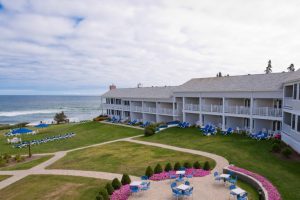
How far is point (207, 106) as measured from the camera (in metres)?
35.2

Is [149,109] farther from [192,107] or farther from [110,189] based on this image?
[110,189]

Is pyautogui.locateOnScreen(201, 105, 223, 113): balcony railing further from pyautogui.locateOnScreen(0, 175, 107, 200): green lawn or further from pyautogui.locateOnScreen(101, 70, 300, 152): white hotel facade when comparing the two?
pyautogui.locateOnScreen(0, 175, 107, 200): green lawn

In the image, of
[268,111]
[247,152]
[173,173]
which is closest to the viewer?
[173,173]

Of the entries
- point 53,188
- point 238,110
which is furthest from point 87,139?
point 238,110

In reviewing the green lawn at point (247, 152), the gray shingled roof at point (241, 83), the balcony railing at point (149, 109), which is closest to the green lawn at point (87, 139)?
the balcony railing at point (149, 109)

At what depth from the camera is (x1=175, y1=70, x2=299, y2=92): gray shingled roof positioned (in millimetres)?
28334

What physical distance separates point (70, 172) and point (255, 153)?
16829 millimetres

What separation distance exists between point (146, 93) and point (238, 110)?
2139cm

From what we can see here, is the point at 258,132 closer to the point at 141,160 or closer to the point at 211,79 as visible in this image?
the point at 211,79

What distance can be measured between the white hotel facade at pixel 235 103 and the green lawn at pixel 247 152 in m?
2.79

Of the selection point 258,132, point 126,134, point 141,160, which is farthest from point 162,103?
point 141,160

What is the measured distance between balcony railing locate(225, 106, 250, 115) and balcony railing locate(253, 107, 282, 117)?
50.3 inches

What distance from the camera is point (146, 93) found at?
48.4 meters

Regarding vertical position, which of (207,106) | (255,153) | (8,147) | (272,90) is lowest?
(8,147)
